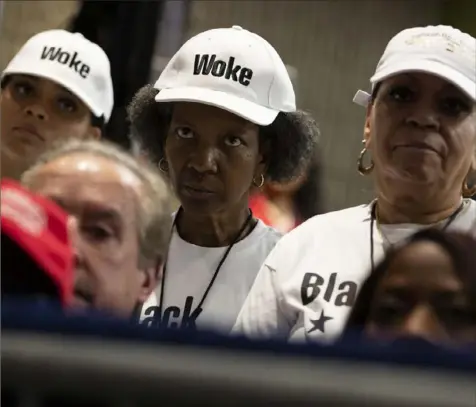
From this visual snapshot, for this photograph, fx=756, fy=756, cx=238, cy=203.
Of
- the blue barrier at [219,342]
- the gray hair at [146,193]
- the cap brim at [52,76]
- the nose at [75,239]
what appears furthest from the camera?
the cap brim at [52,76]

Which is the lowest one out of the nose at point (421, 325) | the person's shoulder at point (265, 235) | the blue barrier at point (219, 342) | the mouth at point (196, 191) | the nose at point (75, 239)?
the blue barrier at point (219, 342)

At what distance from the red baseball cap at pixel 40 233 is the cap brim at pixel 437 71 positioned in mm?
234

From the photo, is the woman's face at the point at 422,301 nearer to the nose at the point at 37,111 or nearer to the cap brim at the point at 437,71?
the cap brim at the point at 437,71

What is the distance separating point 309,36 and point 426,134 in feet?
0.41

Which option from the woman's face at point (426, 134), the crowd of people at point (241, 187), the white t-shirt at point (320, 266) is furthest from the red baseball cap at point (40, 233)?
the woman's face at point (426, 134)

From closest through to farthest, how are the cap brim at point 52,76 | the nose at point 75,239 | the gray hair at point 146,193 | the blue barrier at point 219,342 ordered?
the blue barrier at point 219,342
the nose at point 75,239
the gray hair at point 146,193
the cap brim at point 52,76

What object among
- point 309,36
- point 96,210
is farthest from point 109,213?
point 309,36

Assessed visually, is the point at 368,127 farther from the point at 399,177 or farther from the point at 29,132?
the point at 29,132

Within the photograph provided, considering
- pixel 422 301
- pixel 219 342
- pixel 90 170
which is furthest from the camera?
pixel 90 170

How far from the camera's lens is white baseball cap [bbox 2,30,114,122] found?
57 cm

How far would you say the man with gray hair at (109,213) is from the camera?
0.35 meters

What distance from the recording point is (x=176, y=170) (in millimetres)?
508

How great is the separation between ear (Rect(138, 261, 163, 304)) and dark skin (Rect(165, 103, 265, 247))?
0.16 feet

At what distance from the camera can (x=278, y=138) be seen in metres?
0.53
